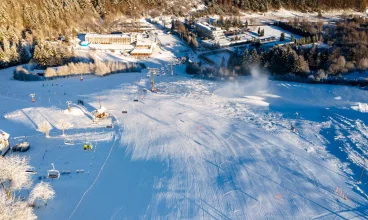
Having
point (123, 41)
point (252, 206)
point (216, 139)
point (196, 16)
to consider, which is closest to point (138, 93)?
point (216, 139)

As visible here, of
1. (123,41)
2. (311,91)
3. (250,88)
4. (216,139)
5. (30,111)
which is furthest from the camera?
(123,41)

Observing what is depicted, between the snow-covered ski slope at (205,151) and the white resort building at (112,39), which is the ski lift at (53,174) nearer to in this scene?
the snow-covered ski slope at (205,151)

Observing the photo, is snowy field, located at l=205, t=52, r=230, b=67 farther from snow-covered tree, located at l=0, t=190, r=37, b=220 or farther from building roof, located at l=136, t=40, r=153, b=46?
snow-covered tree, located at l=0, t=190, r=37, b=220

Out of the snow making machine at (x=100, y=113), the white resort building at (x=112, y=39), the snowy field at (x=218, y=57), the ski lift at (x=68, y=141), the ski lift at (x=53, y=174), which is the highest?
the white resort building at (x=112, y=39)

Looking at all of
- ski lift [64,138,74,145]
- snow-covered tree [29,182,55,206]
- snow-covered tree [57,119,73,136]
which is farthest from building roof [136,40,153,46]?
snow-covered tree [29,182,55,206]

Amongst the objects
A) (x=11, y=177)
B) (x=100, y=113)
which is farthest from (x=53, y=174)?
(x=100, y=113)

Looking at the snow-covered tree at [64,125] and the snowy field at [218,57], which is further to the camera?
the snowy field at [218,57]

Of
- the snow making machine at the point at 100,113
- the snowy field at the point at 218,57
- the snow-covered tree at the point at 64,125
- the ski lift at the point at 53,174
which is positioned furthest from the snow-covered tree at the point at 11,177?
the snowy field at the point at 218,57

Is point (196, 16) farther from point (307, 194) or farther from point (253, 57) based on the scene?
point (307, 194)

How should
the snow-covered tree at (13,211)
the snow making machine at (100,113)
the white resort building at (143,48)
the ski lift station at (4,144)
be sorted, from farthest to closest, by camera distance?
the white resort building at (143,48), the snow making machine at (100,113), the ski lift station at (4,144), the snow-covered tree at (13,211)
